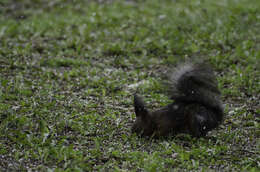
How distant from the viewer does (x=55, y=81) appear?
7.93m

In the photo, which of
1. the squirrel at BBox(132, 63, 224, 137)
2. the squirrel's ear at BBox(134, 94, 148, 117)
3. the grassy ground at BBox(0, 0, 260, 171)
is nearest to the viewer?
the grassy ground at BBox(0, 0, 260, 171)

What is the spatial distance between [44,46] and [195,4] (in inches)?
183

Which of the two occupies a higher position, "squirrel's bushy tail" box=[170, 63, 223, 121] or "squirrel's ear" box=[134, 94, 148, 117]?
"squirrel's bushy tail" box=[170, 63, 223, 121]

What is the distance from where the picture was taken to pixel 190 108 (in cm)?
563

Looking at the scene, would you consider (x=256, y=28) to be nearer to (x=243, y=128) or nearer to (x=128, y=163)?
(x=243, y=128)

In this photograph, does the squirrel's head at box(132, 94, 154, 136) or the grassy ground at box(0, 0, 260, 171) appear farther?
the squirrel's head at box(132, 94, 154, 136)

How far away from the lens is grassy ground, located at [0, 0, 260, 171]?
197 inches

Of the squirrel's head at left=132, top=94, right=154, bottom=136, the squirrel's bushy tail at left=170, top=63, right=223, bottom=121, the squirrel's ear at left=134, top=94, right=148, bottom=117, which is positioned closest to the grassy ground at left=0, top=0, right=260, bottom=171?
the squirrel's head at left=132, top=94, right=154, bottom=136

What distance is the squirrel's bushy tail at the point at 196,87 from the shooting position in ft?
18.4

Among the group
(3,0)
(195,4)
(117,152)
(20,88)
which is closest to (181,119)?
(117,152)

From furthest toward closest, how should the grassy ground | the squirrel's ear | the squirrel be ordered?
the squirrel's ear < the squirrel < the grassy ground

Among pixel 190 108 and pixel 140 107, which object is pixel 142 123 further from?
pixel 190 108

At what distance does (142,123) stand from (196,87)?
87cm

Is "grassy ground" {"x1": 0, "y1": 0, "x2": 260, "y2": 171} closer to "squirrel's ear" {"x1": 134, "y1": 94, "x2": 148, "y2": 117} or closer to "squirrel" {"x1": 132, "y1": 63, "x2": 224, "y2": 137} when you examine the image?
"squirrel" {"x1": 132, "y1": 63, "x2": 224, "y2": 137}
